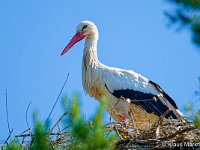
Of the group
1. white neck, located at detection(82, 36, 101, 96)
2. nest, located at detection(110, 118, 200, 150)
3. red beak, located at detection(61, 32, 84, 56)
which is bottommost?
nest, located at detection(110, 118, 200, 150)

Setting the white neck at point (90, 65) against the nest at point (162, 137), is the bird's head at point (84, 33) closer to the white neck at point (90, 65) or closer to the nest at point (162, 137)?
the white neck at point (90, 65)

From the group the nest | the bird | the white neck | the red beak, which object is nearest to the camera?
the nest

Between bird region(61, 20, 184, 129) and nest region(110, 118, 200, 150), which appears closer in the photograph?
nest region(110, 118, 200, 150)

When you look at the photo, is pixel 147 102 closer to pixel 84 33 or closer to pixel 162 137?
pixel 84 33

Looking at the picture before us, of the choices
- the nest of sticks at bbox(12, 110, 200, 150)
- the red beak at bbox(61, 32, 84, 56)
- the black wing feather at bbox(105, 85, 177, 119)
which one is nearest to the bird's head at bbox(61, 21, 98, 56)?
the red beak at bbox(61, 32, 84, 56)

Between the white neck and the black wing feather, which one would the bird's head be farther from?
the black wing feather

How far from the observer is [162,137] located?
6004 millimetres

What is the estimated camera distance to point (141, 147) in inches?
234

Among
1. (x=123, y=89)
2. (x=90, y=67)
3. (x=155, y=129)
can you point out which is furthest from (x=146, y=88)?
(x=155, y=129)

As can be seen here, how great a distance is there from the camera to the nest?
19.2 ft

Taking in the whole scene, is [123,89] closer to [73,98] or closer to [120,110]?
[120,110]

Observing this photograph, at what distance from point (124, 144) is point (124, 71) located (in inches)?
159

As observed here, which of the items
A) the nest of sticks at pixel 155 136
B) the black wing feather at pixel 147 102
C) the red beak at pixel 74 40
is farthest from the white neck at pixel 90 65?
the nest of sticks at pixel 155 136

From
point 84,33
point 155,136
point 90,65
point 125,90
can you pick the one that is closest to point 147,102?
point 125,90
